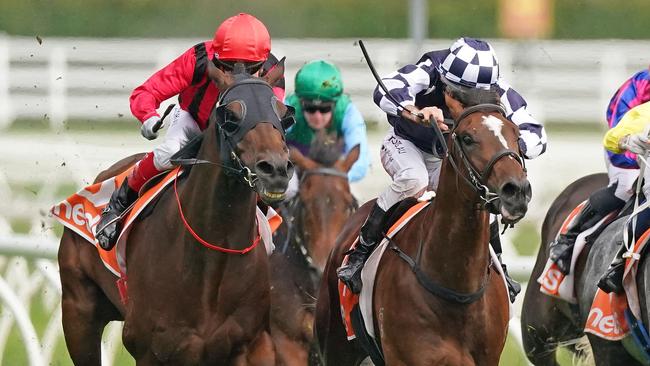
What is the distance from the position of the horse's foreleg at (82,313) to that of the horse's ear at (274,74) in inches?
71.9

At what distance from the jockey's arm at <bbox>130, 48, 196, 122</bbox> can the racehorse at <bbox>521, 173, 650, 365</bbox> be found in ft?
7.11

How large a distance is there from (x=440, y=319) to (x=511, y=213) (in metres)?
0.83

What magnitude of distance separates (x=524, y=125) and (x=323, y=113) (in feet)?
8.36

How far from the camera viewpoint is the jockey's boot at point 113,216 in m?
6.58

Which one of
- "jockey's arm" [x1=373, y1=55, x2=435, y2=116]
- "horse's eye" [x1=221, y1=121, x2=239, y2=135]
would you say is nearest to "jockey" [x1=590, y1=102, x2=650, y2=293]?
"jockey's arm" [x1=373, y1=55, x2=435, y2=116]

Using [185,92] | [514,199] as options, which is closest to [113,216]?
[185,92]

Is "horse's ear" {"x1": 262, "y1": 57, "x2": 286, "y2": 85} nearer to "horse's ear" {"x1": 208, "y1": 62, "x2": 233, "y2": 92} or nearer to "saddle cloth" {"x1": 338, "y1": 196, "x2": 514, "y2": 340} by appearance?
"horse's ear" {"x1": 208, "y1": 62, "x2": 233, "y2": 92}

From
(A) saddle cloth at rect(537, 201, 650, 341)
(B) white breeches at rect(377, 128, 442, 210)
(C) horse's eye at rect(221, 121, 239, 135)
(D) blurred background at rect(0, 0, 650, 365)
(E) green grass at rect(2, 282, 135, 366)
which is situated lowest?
(D) blurred background at rect(0, 0, 650, 365)

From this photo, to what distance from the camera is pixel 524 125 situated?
6.04 meters

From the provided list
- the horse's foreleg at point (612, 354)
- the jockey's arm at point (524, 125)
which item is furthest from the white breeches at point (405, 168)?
the horse's foreleg at point (612, 354)

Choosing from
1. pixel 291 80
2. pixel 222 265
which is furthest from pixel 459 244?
pixel 291 80

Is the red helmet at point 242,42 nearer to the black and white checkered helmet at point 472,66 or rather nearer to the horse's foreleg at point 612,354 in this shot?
the black and white checkered helmet at point 472,66

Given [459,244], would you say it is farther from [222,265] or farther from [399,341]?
[222,265]

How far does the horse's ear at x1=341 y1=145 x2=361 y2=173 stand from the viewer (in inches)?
314
